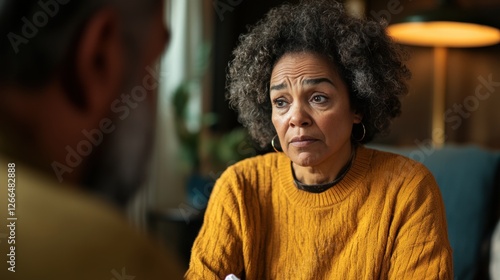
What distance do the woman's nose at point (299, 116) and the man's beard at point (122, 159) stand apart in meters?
0.84

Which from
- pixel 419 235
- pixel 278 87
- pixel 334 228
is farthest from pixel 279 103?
pixel 419 235

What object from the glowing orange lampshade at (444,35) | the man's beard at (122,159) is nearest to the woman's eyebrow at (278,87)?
the man's beard at (122,159)

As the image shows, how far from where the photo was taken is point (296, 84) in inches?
43.5

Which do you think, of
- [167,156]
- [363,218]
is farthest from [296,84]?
[167,156]

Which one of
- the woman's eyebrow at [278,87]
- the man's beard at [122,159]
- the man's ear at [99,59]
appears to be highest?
the woman's eyebrow at [278,87]

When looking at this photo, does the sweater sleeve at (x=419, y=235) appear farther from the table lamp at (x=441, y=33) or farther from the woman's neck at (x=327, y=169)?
the table lamp at (x=441, y=33)

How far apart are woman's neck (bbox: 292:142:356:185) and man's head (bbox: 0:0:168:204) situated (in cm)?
96

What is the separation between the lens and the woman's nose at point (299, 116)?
1.09 metres

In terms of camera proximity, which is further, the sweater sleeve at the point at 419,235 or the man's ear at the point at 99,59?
the sweater sleeve at the point at 419,235

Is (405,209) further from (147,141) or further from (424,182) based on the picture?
(147,141)

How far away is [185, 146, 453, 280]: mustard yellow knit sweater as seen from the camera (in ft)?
3.59

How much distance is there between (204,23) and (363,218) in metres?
2.30

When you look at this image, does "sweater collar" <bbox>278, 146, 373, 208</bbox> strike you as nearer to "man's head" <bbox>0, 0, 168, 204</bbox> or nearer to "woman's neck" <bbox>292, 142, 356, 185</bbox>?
"woman's neck" <bbox>292, 142, 356, 185</bbox>

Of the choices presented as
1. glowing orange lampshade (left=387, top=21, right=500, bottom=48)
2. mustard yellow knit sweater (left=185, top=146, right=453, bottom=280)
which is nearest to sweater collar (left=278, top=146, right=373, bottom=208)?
mustard yellow knit sweater (left=185, top=146, right=453, bottom=280)
